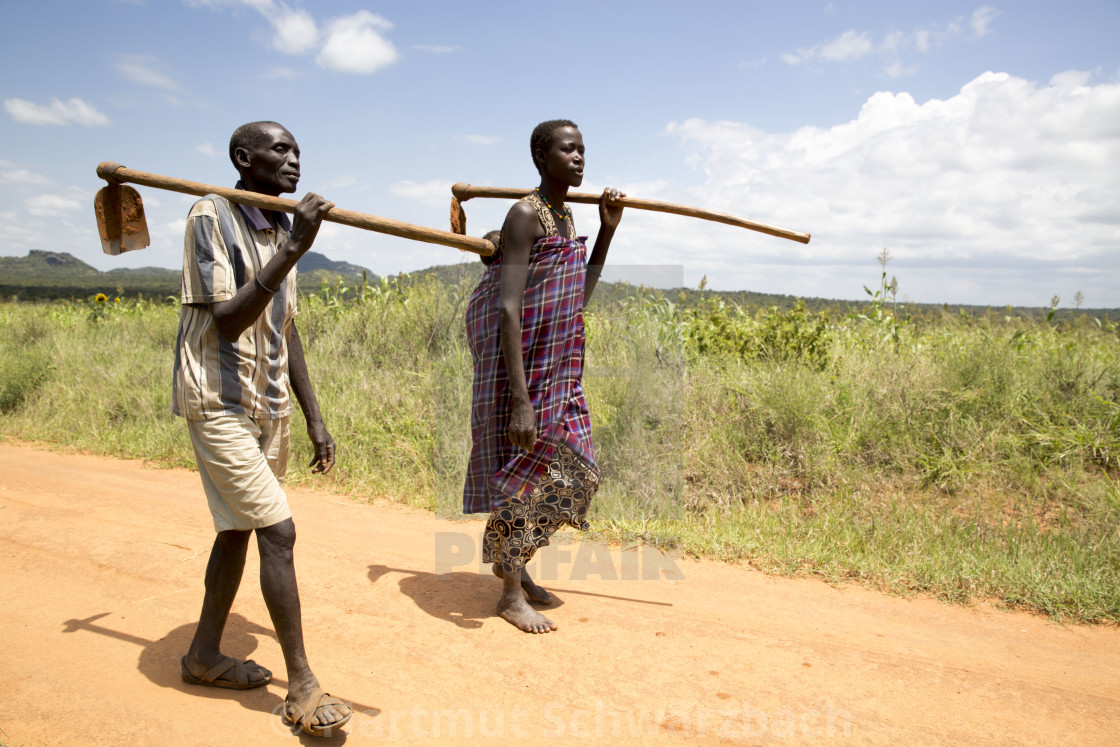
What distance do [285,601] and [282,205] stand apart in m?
1.20

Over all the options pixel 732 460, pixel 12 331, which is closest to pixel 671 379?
pixel 732 460

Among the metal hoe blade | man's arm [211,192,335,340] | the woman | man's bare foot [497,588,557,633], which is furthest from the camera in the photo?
man's bare foot [497,588,557,633]

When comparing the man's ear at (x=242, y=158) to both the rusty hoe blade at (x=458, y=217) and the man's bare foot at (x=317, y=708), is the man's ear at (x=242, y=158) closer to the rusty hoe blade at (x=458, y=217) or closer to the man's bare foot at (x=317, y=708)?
the rusty hoe blade at (x=458, y=217)

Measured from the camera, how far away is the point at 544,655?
2.77 metres

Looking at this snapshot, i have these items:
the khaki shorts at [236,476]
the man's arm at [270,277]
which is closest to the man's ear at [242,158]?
the man's arm at [270,277]

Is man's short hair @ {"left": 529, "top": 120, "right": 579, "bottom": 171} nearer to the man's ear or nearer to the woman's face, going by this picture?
the woman's face

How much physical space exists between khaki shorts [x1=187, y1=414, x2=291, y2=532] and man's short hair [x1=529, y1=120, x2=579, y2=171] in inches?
60.5

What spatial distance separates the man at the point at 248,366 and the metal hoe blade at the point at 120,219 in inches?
22.0

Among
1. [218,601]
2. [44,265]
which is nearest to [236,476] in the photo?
[218,601]

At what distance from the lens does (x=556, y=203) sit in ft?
9.89

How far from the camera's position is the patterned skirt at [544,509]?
2.98 meters

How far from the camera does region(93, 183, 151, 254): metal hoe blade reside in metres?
2.58

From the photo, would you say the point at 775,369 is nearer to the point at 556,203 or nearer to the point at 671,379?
the point at 671,379

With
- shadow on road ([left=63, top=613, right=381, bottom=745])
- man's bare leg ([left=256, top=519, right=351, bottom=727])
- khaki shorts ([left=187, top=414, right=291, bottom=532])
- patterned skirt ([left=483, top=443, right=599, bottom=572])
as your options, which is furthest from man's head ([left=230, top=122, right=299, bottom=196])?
shadow on road ([left=63, top=613, right=381, bottom=745])
